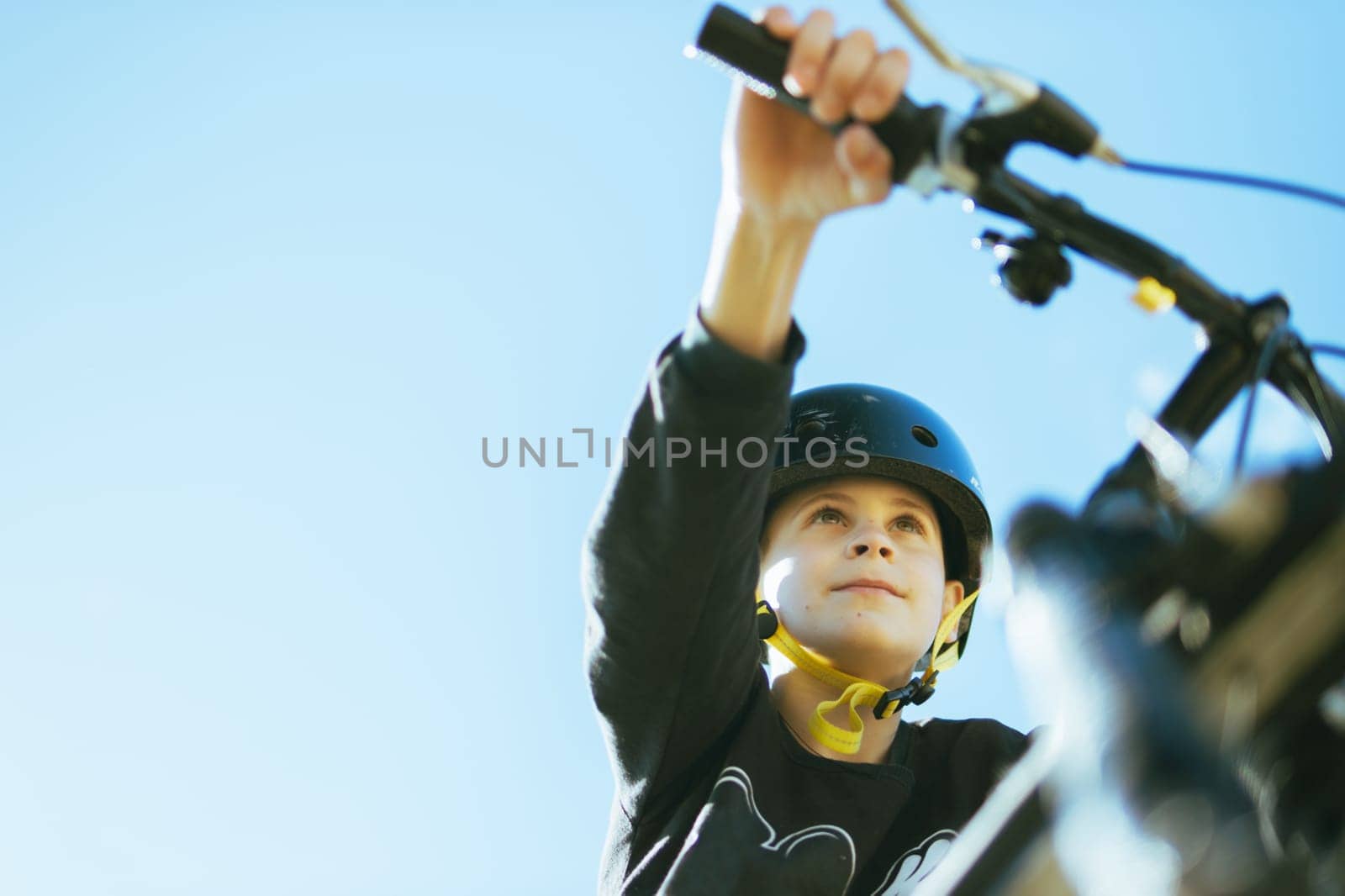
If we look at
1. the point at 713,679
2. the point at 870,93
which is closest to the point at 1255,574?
the point at 870,93

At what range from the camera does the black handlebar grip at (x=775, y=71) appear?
217 centimetres

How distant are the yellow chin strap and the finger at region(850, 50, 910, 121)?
2.29 m

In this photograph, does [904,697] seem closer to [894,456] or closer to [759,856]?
[759,856]

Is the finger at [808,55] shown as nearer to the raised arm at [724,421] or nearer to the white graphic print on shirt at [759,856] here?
the raised arm at [724,421]

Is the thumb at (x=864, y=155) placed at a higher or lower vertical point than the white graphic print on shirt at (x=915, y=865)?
higher

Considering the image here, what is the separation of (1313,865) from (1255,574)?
0.95 ft

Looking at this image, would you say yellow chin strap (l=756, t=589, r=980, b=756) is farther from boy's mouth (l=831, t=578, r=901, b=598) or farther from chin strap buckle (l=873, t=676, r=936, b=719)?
boy's mouth (l=831, t=578, r=901, b=598)

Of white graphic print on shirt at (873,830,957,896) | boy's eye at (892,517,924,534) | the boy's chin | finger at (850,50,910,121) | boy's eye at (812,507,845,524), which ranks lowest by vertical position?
white graphic print on shirt at (873,830,957,896)

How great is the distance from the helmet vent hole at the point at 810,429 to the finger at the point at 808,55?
316cm

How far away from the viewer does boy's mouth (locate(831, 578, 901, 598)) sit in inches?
176

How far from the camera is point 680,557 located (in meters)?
3.20

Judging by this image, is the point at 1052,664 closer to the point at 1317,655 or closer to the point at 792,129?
the point at 1317,655

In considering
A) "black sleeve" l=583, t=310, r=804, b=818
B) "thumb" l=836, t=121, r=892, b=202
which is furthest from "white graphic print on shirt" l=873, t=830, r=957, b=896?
"thumb" l=836, t=121, r=892, b=202

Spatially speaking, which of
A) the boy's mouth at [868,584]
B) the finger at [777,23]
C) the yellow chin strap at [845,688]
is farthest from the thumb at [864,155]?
the boy's mouth at [868,584]
